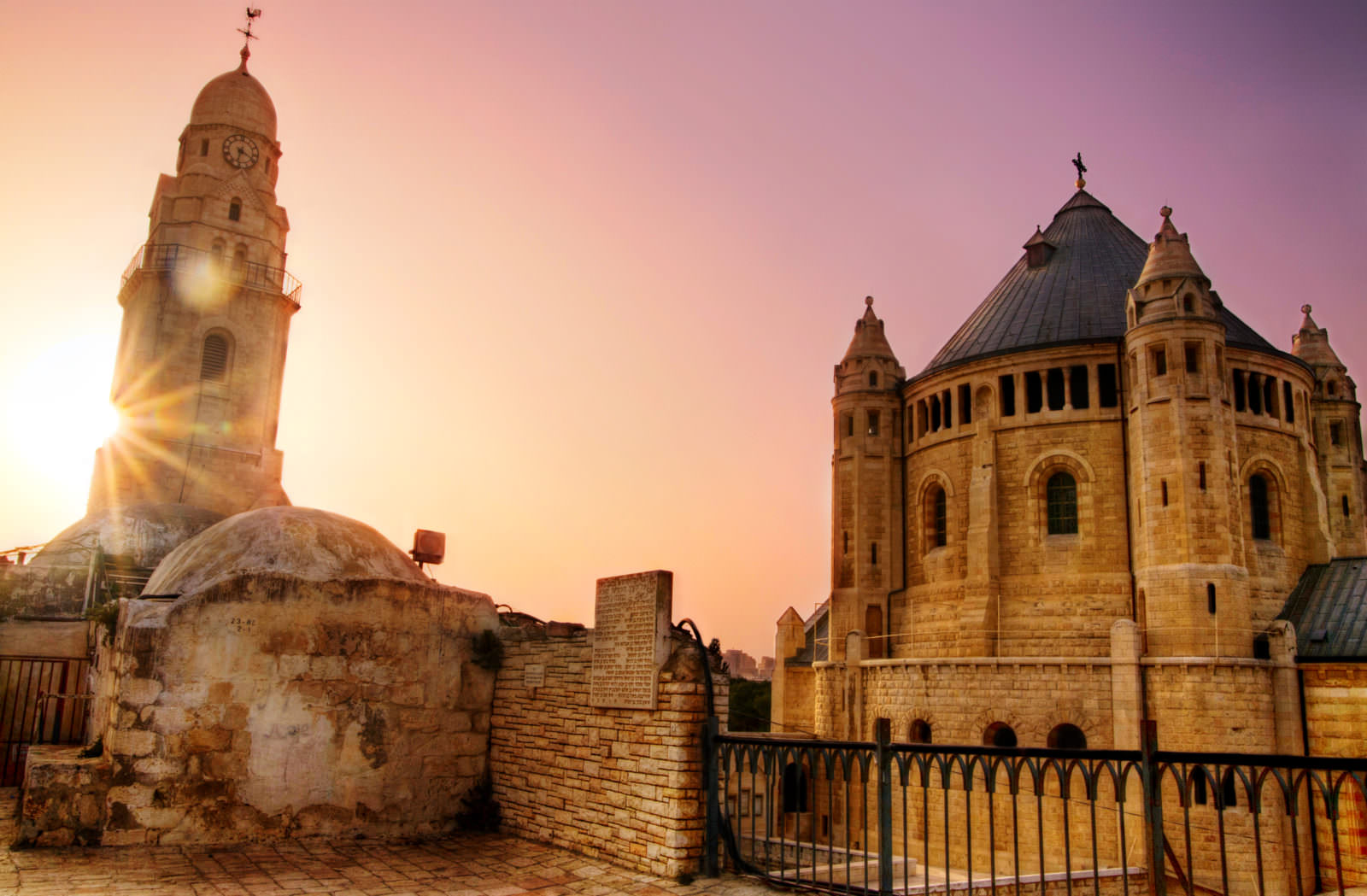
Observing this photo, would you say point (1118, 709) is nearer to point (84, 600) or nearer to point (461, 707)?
point (461, 707)

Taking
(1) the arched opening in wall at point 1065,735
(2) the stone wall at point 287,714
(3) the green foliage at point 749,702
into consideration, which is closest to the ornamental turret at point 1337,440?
(1) the arched opening in wall at point 1065,735

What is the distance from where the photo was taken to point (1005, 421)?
1096 inches

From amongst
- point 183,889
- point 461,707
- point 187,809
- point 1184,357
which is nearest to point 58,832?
point 187,809

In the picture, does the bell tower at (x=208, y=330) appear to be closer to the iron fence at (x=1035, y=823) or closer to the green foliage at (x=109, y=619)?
the green foliage at (x=109, y=619)

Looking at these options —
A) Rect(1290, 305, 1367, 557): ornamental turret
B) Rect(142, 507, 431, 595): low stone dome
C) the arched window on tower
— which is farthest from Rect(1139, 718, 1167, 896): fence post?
Rect(1290, 305, 1367, 557): ornamental turret

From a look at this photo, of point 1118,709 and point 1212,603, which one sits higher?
point 1212,603

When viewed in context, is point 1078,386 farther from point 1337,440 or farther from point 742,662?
point 742,662

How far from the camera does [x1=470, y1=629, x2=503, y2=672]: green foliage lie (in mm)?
12547

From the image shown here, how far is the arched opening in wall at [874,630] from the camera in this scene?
97.3 ft

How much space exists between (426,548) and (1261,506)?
77.2 ft

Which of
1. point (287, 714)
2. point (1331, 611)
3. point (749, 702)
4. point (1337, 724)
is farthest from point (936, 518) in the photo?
point (749, 702)

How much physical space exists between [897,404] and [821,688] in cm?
993

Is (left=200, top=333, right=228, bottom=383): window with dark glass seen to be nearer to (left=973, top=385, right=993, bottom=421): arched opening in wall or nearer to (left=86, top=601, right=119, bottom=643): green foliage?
(left=86, top=601, right=119, bottom=643): green foliage

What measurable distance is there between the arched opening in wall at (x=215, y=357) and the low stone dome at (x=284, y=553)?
1885 cm
